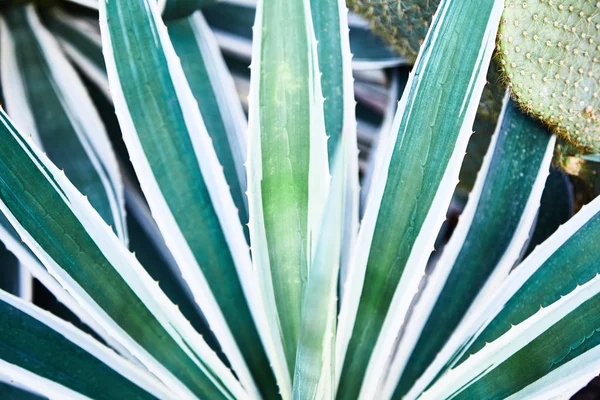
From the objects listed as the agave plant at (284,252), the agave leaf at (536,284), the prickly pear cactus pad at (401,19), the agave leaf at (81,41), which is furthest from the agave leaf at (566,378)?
the agave leaf at (81,41)

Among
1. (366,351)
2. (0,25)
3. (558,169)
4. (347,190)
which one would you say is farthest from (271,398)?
(0,25)

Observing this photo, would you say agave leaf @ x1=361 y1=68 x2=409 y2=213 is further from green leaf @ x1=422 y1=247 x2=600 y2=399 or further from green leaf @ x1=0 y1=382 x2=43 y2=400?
green leaf @ x1=0 y1=382 x2=43 y2=400

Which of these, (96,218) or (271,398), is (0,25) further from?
(271,398)

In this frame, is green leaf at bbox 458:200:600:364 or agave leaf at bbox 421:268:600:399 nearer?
agave leaf at bbox 421:268:600:399

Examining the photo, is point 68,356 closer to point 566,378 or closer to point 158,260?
point 158,260

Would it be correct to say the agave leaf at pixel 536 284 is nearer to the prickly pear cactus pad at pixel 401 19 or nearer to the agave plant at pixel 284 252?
the agave plant at pixel 284 252

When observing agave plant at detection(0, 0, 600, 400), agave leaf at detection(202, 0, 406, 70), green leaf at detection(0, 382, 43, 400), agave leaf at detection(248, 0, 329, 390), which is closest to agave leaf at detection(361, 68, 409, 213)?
agave leaf at detection(202, 0, 406, 70)

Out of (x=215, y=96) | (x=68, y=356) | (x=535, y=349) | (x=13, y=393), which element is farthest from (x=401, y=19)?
(x=13, y=393)
